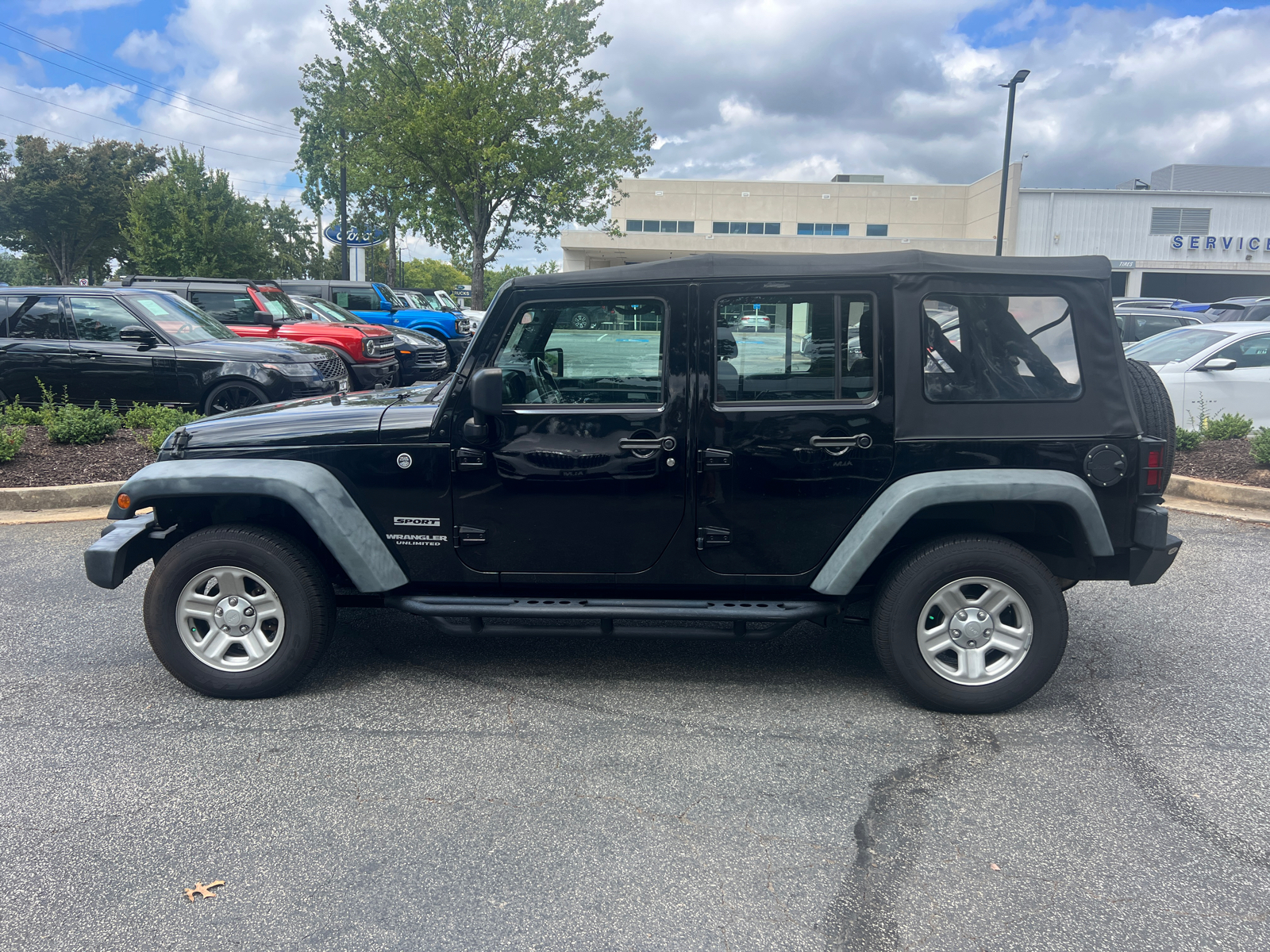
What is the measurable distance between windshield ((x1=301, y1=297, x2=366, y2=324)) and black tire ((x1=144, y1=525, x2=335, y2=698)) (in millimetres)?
13849

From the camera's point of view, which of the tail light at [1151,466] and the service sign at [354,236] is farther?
the service sign at [354,236]

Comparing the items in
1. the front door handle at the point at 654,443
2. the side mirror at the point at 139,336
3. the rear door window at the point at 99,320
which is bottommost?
the front door handle at the point at 654,443

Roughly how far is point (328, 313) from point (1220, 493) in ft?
49.8

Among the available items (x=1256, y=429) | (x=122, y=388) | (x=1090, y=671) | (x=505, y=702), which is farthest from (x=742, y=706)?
(x=122, y=388)

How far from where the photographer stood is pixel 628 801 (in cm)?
317

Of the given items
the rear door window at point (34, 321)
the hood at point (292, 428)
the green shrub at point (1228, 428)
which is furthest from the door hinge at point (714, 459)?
the rear door window at point (34, 321)

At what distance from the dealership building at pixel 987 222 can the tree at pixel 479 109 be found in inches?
486

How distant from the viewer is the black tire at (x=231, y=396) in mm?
9680

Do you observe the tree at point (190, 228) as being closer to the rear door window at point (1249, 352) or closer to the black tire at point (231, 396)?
the black tire at point (231, 396)

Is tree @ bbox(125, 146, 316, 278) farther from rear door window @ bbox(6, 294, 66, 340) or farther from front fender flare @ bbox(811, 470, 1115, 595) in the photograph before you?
front fender flare @ bbox(811, 470, 1115, 595)

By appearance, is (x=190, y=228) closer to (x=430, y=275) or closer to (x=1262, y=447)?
(x=1262, y=447)

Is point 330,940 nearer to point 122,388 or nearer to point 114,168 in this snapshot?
point 122,388

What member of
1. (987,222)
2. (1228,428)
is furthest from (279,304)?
(987,222)

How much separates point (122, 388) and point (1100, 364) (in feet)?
31.2
